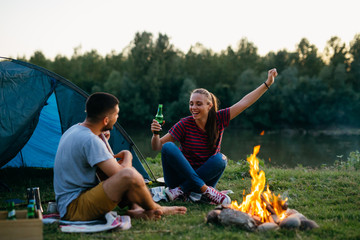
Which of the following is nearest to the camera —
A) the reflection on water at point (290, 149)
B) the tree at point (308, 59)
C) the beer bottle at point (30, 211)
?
the beer bottle at point (30, 211)

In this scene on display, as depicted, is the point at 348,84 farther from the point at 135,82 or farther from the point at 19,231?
the point at 19,231

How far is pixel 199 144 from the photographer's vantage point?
389 centimetres

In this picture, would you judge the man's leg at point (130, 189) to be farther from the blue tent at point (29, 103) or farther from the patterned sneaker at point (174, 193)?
the blue tent at point (29, 103)

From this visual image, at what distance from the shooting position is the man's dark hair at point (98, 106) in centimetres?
285

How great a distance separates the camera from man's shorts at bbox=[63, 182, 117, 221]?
2.75 metres

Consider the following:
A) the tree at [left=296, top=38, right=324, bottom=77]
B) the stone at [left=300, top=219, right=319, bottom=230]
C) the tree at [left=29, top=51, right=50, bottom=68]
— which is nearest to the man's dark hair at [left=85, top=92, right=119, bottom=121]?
the stone at [left=300, top=219, right=319, bottom=230]

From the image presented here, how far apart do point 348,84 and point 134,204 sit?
35.0 meters

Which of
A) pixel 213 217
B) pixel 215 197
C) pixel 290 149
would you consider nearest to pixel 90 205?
pixel 213 217

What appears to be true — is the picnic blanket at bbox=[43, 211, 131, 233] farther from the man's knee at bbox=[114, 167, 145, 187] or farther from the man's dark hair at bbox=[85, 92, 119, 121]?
the man's dark hair at bbox=[85, 92, 119, 121]

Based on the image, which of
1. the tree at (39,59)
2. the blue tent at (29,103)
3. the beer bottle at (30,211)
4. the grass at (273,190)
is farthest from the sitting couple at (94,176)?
the tree at (39,59)

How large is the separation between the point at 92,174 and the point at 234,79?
1594 inches

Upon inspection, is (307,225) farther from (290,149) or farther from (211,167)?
(290,149)

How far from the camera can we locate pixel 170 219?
10.2ft

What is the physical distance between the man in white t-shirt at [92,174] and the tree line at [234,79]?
83.6ft
